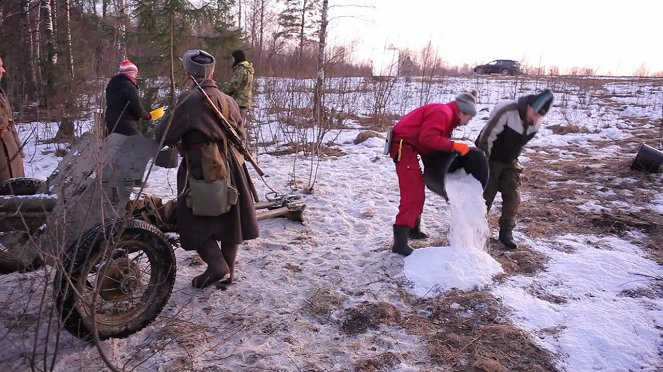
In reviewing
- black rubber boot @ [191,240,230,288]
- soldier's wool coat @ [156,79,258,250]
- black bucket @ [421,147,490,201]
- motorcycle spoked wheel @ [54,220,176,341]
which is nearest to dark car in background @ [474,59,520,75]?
black bucket @ [421,147,490,201]

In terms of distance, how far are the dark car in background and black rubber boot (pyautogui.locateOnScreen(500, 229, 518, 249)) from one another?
2823 centimetres

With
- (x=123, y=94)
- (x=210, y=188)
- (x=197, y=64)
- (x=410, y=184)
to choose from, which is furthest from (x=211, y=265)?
(x=123, y=94)

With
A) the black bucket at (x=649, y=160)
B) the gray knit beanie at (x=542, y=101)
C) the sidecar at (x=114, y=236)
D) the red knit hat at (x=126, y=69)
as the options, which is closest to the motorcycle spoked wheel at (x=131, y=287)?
the sidecar at (x=114, y=236)

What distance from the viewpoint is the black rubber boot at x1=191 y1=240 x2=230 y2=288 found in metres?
3.24

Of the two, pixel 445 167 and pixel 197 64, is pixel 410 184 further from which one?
pixel 197 64

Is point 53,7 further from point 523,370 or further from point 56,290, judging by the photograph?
point 523,370

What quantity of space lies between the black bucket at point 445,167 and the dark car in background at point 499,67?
2836cm

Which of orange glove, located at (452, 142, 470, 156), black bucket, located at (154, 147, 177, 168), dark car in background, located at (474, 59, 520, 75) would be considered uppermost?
dark car in background, located at (474, 59, 520, 75)

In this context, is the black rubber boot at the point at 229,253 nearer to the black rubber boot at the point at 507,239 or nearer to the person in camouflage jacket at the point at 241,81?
the black rubber boot at the point at 507,239

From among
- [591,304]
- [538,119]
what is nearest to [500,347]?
[591,304]

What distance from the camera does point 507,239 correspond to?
14.3ft

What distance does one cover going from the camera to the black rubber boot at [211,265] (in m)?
3.24

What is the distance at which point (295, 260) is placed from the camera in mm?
4035

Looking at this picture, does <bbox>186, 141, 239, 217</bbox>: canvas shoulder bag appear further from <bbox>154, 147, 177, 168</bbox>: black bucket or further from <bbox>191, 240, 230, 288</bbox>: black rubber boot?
<bbox>154, 147, 177, 168</bbox>: black bucket
